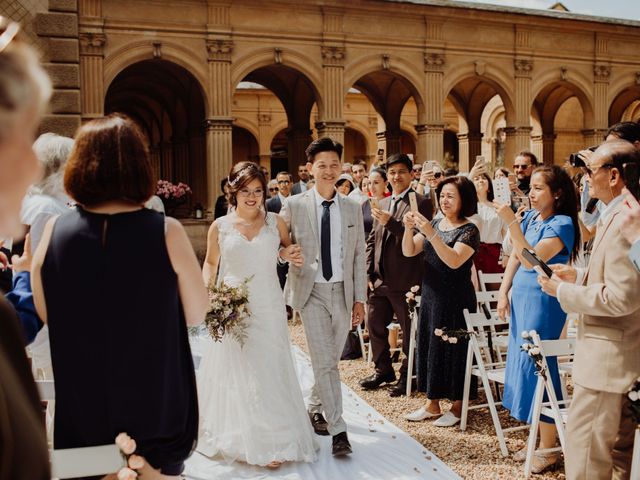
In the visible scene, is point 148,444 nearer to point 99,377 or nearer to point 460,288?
point 99,377

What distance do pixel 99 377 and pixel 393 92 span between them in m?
23.3

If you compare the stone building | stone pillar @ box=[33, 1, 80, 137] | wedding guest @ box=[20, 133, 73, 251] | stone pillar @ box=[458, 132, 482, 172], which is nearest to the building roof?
the stone building

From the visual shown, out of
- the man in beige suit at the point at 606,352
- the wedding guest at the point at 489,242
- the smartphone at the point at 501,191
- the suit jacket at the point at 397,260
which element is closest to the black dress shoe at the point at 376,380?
the suit jacket at the point at 397,260

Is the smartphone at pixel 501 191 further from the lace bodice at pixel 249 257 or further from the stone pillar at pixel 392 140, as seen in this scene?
the stone pillar at pixel 392 140

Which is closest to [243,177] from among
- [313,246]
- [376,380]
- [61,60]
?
[313,246]

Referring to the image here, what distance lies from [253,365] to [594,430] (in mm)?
2516

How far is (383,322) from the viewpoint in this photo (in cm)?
717

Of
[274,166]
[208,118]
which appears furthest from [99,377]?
[274,166]

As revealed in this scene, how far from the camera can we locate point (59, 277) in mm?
2330

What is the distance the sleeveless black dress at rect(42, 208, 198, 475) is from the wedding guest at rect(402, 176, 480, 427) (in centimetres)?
346

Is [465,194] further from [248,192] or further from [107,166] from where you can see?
[107,166]

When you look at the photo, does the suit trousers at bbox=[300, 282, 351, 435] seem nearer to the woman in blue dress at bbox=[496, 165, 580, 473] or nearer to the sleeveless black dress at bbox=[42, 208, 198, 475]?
the woman in blue dress at bbox=[496, 165, 580, 473]

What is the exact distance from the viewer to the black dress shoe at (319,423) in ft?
17.6

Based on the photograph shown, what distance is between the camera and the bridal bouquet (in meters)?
4.65
